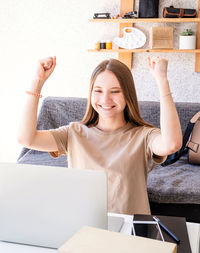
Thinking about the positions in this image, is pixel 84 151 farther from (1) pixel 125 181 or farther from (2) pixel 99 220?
Result: (2) pixel 99 220

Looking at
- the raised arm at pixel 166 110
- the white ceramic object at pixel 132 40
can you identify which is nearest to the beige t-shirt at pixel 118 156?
the raised arm at pixel 166 110

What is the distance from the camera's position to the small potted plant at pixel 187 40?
9.93 ft

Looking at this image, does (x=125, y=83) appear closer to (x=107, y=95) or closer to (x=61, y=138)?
(x=107, y=95)

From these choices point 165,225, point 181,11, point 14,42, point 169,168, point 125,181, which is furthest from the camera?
point 14,42

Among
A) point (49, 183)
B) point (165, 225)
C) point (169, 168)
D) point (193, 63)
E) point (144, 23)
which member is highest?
point (144, 23)

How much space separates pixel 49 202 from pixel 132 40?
8.36 feet

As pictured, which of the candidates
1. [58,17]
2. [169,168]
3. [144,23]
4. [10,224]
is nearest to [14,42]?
[58,17]

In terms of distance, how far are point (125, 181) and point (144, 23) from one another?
223 centimetres

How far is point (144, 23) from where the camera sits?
3230 mm

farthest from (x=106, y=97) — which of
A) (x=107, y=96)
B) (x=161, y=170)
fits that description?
(x=161, y=170)

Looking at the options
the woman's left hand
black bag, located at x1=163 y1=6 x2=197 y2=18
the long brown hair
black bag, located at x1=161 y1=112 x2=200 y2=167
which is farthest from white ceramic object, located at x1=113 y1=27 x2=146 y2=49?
the woman's left hand

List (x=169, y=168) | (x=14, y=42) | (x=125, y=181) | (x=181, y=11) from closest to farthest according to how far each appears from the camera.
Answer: (x=125, y=181) < (x=169, y=168) < (x=181, y=11) < (x=14, y=42)

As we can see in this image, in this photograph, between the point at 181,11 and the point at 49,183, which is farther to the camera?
the point at 181,11

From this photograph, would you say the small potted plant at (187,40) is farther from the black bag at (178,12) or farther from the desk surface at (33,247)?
the desk surface at (33,247)
